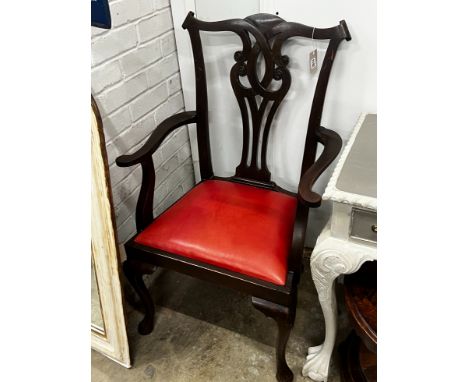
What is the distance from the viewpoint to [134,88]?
135 cm

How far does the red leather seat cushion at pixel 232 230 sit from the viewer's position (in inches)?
44.8

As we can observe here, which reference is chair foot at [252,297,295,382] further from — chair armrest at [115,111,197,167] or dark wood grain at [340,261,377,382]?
chair armrest at [115,111,197,167]

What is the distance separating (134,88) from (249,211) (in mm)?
562

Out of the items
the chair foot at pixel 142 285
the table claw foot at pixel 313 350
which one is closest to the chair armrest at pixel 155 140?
the chair foot at pixel 142 285

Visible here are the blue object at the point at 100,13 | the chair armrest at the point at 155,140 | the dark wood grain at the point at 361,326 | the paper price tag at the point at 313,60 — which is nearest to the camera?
the blue object at the point at 100,13

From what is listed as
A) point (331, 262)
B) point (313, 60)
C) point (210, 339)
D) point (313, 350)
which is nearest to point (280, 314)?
point (331, 262)

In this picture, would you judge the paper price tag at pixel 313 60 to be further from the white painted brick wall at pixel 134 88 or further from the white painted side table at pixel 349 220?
the white painted brick wall at pixel 134 88

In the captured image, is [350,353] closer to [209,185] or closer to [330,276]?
[330,276]

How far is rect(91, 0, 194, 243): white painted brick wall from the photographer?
1.22 m

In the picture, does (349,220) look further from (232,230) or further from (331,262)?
(232,230)

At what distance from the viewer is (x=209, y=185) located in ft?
4.81

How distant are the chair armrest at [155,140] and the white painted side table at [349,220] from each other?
1.86ft

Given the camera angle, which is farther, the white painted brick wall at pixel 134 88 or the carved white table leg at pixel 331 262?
the white painted brick wall at pixel 134 88
